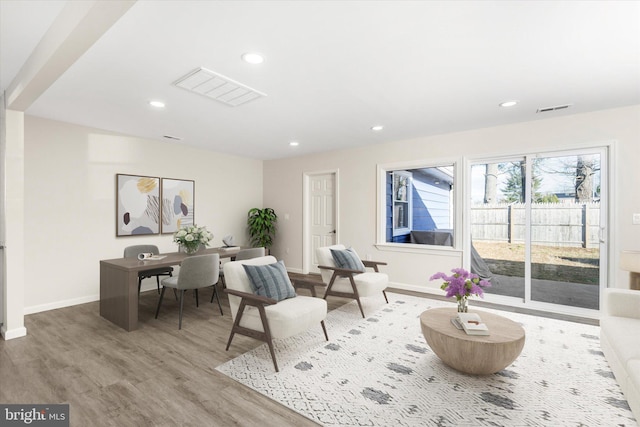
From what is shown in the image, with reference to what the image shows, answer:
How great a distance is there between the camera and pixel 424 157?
4.85m

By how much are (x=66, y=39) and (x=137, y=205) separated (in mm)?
3456

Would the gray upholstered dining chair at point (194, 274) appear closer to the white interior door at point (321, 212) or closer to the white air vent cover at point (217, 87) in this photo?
the white air vent cover at point (217, 87)

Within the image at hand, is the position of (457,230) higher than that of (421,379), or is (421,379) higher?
(457,230)

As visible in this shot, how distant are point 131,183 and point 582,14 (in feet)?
17.8

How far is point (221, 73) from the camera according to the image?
263 cm

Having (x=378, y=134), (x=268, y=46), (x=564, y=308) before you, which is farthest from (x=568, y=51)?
(x=564, y=308)

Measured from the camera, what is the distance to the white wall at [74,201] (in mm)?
3826

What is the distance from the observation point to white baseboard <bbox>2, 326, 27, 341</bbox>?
2967mm

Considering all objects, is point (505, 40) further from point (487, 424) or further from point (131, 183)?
point (131, 183)

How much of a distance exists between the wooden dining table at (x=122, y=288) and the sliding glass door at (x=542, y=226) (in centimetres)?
432

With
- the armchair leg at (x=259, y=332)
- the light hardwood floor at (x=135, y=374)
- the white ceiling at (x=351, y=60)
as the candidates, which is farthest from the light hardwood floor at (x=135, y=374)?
the white ceiling at (x=351, y=60)

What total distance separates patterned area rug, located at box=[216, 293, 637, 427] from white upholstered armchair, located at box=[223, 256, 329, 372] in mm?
254

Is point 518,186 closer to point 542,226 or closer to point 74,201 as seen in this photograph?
point 542,226

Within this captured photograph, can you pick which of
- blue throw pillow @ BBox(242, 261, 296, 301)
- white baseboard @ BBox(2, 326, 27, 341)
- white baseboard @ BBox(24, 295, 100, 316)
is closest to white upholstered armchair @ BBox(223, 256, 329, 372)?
blue throw pillow @ BBox(242, 261, 296, 301)
